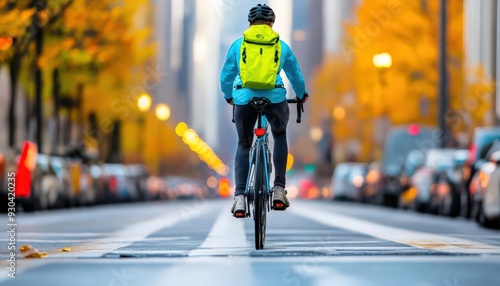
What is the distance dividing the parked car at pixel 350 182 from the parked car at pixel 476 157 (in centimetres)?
2322

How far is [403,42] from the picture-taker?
55.3 meters

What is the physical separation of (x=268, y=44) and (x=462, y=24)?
1693 inches

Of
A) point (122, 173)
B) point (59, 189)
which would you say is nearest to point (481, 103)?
point (122, 173)

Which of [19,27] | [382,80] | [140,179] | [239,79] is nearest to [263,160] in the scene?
[239,79]

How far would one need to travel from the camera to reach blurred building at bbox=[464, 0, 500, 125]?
60.9 metres

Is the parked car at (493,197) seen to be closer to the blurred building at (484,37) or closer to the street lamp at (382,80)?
the street lamp at (382,80)

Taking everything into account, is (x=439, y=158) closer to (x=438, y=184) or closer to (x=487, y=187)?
(x=438, y=184)

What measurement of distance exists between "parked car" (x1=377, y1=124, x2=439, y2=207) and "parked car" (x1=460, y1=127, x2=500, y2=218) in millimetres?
14362

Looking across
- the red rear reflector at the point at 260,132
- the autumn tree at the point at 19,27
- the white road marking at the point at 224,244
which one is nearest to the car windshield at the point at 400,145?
the autumn tree at the point at 19,27

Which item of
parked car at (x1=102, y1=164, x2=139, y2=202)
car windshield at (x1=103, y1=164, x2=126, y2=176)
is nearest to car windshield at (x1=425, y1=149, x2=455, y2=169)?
parked car at (x1=102, y1=164, x2=139, y2=202)

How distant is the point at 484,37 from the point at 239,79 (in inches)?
2035

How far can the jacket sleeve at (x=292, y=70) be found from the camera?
41.5ft

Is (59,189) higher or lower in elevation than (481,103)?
lower

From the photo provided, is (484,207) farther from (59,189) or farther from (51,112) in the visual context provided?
(51,112)
